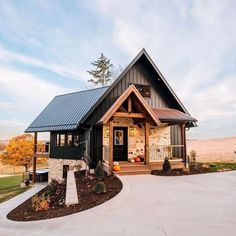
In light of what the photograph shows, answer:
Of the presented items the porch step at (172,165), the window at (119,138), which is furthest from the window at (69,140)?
the porch step at (172,165)

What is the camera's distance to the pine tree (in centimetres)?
3292

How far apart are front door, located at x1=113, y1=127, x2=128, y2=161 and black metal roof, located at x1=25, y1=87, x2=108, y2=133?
2210 millimetres

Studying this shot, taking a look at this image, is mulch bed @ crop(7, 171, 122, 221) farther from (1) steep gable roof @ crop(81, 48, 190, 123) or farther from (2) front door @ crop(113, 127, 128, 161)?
(1) steep gable roof @ crop(81, 48, 190, 123)

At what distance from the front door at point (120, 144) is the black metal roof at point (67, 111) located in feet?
7.25

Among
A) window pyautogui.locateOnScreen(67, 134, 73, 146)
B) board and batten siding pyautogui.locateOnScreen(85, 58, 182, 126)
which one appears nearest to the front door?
board and batten siding pyautogui.locateOnScreen(85, 58, 182, 126)

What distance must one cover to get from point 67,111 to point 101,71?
18.9 meters

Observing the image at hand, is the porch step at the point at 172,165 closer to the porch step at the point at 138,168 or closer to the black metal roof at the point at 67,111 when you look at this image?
the porch step at the point at 138,168

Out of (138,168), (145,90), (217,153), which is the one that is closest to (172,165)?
(138,168)

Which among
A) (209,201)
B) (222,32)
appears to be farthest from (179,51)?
(209,201)

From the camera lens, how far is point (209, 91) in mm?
21562

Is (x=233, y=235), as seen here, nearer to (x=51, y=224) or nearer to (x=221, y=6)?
(x=51, y=224)

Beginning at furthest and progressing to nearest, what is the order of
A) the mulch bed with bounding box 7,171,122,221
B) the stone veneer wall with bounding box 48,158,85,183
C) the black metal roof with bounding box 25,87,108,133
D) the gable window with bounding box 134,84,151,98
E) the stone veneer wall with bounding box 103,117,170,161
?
the stone veneer wall with bounding box 48,158,85,183
the gable window with bounding box 134,84,151,98
the black metal roof with bounding box 25,87,108,133
the stone veneer wall with bounding box 103,117,170,161
the mulch bed with bounding box 7,171,122,221

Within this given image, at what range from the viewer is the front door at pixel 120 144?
13.4m

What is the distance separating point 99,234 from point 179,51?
584 inches
